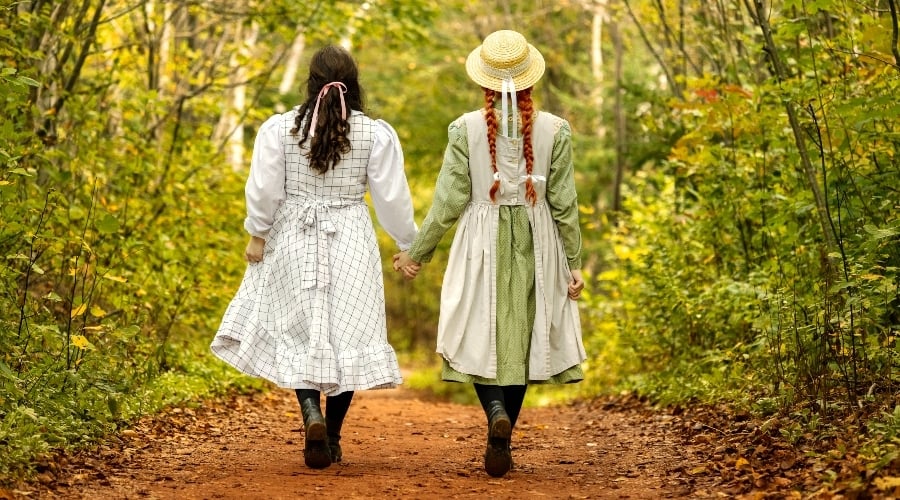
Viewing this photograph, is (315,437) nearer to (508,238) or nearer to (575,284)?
(508,238)

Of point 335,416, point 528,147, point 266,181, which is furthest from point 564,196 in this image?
point 335,416

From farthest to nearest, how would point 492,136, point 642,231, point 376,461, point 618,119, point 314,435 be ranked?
point 618,119, point 642,231, point 376,461, point 492,136, point 314,435

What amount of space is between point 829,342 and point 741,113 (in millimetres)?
2924

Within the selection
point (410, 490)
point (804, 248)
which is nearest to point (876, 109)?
point (804, 248)

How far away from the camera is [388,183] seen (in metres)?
5.80

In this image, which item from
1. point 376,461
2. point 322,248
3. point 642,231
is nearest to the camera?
point 322,248

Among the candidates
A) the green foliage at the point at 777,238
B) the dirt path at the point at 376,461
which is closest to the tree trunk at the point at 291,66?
the green foliage at the point at 777,238

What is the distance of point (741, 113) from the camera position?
8172 millimetres

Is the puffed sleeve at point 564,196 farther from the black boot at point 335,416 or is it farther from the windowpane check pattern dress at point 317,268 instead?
the black boot at point 335,416

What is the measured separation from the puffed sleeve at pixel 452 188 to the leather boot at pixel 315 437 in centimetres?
102

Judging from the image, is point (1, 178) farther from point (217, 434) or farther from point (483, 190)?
point (483, 190)

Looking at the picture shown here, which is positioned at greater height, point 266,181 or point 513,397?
point 266,181

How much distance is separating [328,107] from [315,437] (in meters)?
1.68

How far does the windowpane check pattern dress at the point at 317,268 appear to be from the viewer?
18.2ft
